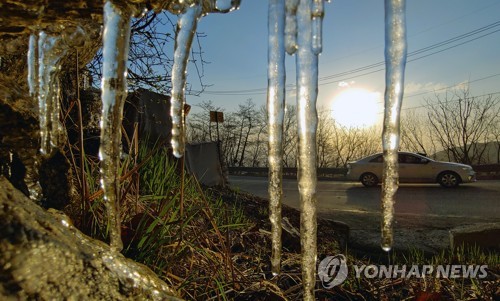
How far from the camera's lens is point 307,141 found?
177 centimetres

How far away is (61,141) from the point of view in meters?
1.80

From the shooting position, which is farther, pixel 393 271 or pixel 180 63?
pixel 393 271

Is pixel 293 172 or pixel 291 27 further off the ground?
pixel 291 27

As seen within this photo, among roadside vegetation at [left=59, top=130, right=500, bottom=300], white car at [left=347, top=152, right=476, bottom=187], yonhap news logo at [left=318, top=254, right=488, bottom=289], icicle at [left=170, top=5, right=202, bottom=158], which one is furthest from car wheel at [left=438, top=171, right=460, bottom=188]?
icicle at [left=170, top=5, right=202, bottom=158]

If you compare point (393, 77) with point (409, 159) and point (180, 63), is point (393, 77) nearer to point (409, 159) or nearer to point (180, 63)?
point (180, 63)

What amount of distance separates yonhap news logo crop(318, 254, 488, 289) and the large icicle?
75 cm

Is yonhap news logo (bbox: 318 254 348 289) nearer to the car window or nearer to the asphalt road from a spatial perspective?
the asphalt road

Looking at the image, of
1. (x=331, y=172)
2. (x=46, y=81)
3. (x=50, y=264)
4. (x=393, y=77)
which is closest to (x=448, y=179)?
(x=331, y=172)

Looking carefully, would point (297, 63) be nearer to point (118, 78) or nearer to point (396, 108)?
point (396, 108)

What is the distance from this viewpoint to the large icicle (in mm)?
1608

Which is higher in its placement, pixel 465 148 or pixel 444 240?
pixel 465 148

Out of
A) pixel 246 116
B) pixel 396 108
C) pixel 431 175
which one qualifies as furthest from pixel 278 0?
pixel 246 116

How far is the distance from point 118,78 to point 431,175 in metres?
13.8

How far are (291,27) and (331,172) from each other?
→ 21.4m
